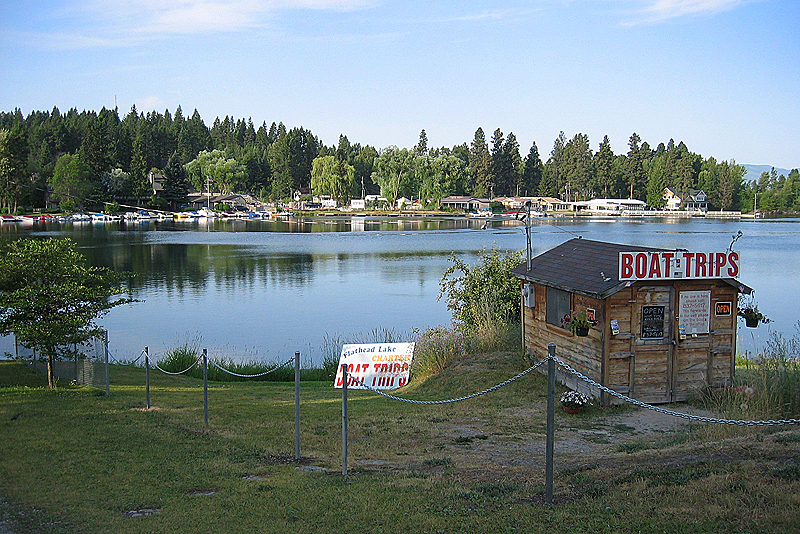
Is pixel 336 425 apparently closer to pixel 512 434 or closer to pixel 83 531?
pixel 512 434

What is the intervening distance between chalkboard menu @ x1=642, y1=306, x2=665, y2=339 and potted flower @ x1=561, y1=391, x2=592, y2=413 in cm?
183

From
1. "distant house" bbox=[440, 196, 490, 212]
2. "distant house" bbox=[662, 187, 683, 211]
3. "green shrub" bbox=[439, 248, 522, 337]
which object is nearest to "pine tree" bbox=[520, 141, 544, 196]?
"distant house" bbox=[440, 196, 490, 212]

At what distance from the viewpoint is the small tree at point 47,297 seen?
1496 centimetres

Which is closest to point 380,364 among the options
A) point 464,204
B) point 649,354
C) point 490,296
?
point 490,296

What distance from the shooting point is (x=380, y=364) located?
782 inches

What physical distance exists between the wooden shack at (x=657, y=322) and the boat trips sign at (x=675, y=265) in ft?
0.07

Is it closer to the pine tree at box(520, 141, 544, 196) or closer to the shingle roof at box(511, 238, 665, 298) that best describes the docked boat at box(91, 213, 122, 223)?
the pine tree at box(520, 141, 544, 196)

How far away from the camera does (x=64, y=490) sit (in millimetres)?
7832

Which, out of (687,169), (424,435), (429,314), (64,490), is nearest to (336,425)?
(424,435)

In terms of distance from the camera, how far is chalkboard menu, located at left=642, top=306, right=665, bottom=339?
14.1 metres

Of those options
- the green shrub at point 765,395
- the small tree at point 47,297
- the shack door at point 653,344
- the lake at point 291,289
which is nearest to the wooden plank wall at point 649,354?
the shack door at point 653,344

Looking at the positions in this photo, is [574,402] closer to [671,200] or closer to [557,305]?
[557,305]

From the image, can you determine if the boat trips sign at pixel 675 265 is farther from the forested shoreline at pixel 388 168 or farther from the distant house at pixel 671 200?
the distant house at pixel 671 200

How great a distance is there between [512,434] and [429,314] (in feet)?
68.5
